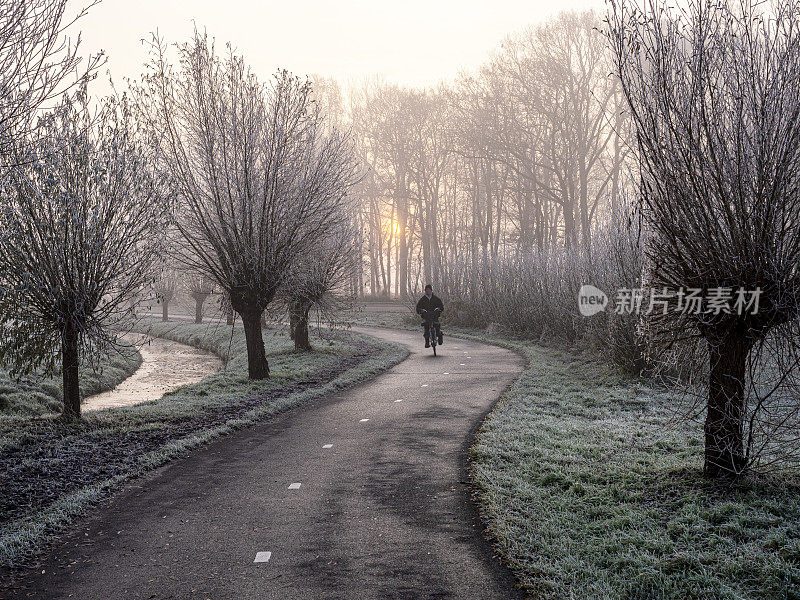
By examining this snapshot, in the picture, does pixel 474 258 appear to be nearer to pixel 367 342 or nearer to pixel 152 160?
pixel 367 342

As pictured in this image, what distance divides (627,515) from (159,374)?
1685 centimetres

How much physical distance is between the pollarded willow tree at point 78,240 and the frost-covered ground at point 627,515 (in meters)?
5.89

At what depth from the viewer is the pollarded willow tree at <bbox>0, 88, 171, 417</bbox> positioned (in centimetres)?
848

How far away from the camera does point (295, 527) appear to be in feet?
17.2

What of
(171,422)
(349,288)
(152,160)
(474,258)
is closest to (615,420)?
(171,422)

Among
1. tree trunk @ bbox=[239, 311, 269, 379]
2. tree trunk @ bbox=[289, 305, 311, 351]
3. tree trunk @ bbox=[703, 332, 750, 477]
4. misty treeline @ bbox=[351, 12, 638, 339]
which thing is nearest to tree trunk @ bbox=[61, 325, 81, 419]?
tree trunk @ bbox=[239, 311, 269, 379]

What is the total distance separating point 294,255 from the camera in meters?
13.3

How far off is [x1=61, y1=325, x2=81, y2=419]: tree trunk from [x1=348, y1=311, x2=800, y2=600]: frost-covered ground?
6.24 metres

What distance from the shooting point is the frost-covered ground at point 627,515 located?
13.3ft

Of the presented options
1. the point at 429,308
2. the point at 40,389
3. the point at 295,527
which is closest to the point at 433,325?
the point at 429,308

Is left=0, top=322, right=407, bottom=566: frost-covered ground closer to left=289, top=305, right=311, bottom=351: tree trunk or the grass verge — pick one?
the grass verge

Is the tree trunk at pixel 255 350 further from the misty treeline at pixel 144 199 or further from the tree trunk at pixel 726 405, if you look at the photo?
the tree trunk at pixel 726 405

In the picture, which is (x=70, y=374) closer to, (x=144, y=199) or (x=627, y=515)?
(x=144, y=199)

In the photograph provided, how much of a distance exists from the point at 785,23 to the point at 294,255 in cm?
1001
